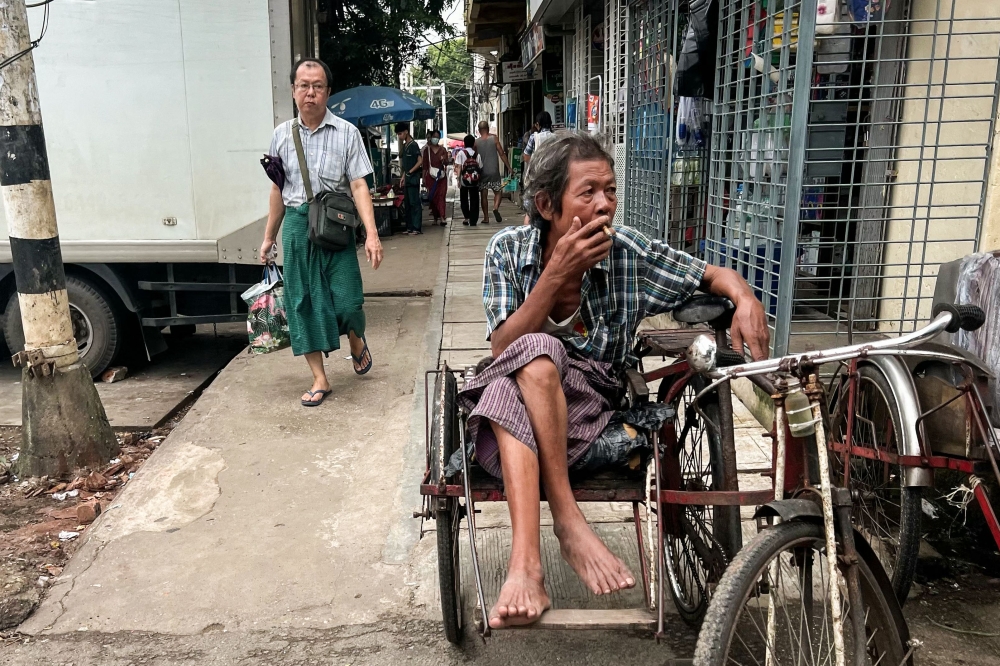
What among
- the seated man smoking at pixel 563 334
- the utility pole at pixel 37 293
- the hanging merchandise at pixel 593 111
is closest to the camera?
the seated man smoking at pixel 563 334

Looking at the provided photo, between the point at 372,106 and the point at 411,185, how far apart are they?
80.5 inches

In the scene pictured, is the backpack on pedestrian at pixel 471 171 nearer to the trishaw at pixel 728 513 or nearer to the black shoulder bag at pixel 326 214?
the black shoulder bag at pixel 326 214

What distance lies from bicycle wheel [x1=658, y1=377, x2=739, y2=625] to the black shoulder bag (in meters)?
2.39

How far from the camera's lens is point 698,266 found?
2.53m

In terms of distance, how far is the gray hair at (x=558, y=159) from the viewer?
92.8 inches

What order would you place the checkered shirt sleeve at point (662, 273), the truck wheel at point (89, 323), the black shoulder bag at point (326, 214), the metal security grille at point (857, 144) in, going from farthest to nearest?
the truck wheel at point (89, 323) < the black shoulder bag at point (326, 214) < the metal security grille at point (857, 144) < the checkered shirt sleeve at point (662, 273)

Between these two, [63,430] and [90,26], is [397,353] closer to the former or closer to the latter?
[63,430]

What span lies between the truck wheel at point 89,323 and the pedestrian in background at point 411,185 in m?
7.77

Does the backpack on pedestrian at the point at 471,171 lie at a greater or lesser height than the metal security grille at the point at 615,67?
lesser

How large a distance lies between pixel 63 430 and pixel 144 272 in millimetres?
1936

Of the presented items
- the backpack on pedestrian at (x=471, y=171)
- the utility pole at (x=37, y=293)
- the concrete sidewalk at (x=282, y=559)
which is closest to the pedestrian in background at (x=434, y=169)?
the backpack on pedestrian at (x=471, y=171)

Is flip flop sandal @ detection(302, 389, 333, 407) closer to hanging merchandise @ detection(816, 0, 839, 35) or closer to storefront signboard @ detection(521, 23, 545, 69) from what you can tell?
hanging merchandise @ detection(816, 0, 839, 35)

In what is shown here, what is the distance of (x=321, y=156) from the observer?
4500mm

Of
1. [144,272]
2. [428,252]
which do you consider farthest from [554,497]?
[428,252]
